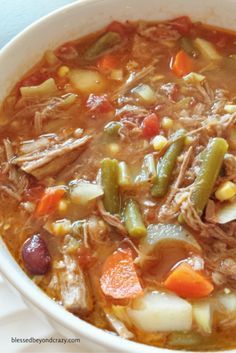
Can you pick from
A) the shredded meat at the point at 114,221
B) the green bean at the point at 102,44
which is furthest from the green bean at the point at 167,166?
the green bean at the point at 102,44

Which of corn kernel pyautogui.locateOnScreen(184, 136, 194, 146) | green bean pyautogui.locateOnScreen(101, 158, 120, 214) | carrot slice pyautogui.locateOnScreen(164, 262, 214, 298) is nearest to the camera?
carrot slice pyautogui.locateOnScreen(164, 262, 214, 298)

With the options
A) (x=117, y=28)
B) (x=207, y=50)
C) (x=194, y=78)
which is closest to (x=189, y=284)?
(x=194, y=78)

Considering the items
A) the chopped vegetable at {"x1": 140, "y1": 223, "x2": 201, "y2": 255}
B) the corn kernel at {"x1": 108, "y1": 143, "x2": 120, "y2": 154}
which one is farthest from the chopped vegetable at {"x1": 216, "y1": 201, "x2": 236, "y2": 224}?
the corn kernel at {"x1": 108, "y1": 143, "x2": 120, "y2": 154}

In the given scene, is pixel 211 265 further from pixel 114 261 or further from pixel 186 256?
pixel 114 261

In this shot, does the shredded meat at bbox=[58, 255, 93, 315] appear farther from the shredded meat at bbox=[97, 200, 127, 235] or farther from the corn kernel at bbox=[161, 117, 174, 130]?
the corn kernel at bbox=[161, 117, 174, 130]

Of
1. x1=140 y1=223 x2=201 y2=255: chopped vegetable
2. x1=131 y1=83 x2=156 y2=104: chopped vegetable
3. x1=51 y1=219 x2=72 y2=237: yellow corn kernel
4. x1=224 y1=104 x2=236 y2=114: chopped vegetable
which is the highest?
x1=131 y1=83 x2=156 y2=104: chopped vegetable

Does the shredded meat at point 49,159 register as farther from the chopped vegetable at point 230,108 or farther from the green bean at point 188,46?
the green bean at point 188,46

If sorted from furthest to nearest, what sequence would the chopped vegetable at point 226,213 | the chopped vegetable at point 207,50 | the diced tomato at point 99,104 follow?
the chopped vegetable at point 207,50 → the diced tomato at point 99,104 → the chopped vegetable at point 226,213
